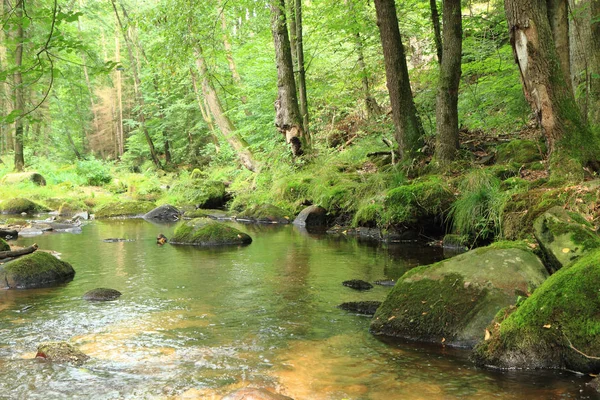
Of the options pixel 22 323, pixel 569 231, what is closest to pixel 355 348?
pixel 569 231

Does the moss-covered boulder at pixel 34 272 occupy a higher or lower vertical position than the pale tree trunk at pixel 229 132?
lower

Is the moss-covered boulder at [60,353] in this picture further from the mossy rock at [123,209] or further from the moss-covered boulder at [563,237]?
the mossy rock at [123,209]

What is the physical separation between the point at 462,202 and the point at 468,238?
0.62 m

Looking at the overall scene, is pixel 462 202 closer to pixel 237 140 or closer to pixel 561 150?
pixel 561 150

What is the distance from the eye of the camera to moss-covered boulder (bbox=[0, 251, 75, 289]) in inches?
259

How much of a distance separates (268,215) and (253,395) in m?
12.0

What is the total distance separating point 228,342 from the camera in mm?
4441

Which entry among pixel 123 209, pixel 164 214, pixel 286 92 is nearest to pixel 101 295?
pixel 286 92

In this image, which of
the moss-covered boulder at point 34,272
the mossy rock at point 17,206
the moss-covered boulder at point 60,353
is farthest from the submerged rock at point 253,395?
the mossy rock at point 17,206

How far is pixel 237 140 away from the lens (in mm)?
19594

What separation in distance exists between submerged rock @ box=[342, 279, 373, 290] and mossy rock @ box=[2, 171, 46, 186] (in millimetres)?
18998

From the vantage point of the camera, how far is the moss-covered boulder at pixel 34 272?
21.6 ft

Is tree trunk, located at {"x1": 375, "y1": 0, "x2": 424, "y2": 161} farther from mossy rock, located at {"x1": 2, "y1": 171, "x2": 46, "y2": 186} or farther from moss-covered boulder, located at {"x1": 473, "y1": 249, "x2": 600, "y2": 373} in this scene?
mossy rock, located at {"x1": 2, "y1": 171, "x2": 46, "y2": 186}

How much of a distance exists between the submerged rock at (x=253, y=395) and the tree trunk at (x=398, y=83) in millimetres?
8725
